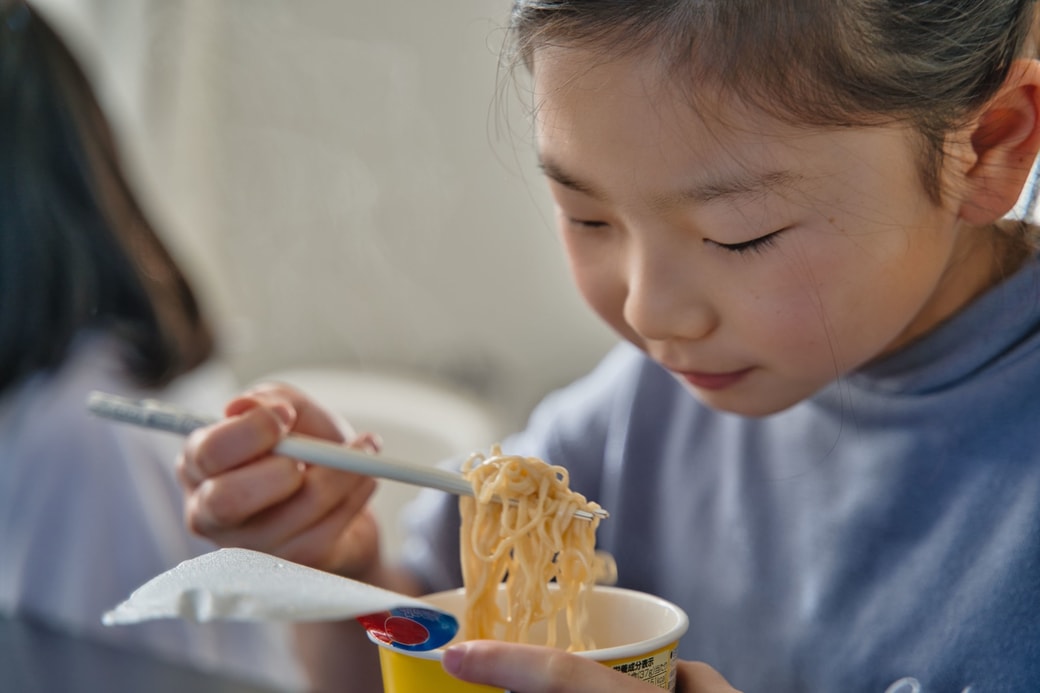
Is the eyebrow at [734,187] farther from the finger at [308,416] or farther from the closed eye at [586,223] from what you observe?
the finger at [308,416]

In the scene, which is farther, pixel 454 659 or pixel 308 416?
pixel 308 416

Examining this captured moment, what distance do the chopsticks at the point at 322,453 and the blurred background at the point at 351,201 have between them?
35.2 inches

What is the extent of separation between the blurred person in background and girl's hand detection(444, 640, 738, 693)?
69 cm

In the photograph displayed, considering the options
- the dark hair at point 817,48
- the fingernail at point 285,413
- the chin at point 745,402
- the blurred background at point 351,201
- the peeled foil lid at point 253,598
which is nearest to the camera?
the peeled foil lid at point 253,598

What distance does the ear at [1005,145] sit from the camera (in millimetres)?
606

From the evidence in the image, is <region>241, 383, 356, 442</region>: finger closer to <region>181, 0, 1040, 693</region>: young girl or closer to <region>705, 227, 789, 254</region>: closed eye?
<region>181, 0, 1040, 693</region>: young girl

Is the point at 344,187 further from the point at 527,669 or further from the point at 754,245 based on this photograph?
the point at 527,669

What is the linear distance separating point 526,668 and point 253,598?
0.40 ft

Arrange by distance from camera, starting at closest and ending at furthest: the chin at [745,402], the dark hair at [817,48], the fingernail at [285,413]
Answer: the dark hair at [817,48], the chin at [745,402], the fingernail at [285,413]

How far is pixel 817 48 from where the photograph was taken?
56cm

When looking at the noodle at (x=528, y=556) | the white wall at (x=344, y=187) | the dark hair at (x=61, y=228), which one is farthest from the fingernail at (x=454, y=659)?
the white wall at (x=344, y=187)

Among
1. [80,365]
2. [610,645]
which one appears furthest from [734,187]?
[80,365]

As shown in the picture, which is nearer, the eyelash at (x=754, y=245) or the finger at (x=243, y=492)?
the eyelash at (x=754, y=245)

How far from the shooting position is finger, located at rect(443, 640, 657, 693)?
472mm
